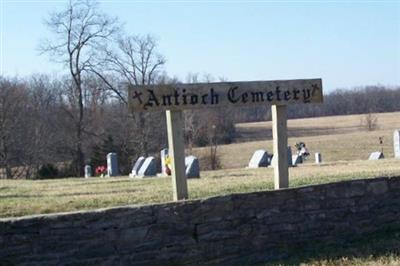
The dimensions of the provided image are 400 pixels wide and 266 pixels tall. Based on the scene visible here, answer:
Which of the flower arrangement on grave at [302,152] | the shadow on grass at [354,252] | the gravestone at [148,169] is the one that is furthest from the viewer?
the flower arrangement on grave at [302,152]

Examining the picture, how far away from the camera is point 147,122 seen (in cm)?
4562

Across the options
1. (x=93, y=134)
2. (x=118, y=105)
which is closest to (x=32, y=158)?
(x=93, y=134)

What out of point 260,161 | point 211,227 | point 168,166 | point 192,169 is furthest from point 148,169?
point 211,227

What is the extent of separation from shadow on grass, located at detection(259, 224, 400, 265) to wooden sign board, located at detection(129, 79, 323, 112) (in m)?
1.79

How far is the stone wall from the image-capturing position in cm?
572

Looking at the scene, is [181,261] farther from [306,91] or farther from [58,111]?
[58,111]

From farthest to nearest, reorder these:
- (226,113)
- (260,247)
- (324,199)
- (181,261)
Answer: (226,113), (324,199), (260,247), (181,261)

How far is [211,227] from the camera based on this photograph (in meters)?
6.48

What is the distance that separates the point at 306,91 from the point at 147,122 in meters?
38.3

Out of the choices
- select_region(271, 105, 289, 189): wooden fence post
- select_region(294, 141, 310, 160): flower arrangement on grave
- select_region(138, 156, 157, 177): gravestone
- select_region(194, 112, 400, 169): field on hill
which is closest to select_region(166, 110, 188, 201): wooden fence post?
select_region(271, 105, 289, 189): wooden fence post

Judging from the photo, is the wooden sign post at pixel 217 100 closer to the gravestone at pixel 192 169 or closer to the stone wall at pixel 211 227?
the stone wall at pixel 211 227

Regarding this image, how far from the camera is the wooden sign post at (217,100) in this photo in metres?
6.83

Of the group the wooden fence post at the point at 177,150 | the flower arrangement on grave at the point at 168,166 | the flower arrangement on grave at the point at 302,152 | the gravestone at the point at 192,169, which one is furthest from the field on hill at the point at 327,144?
the wooden fence post at the point at 177,150

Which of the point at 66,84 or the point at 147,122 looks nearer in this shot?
the point at 147,122
